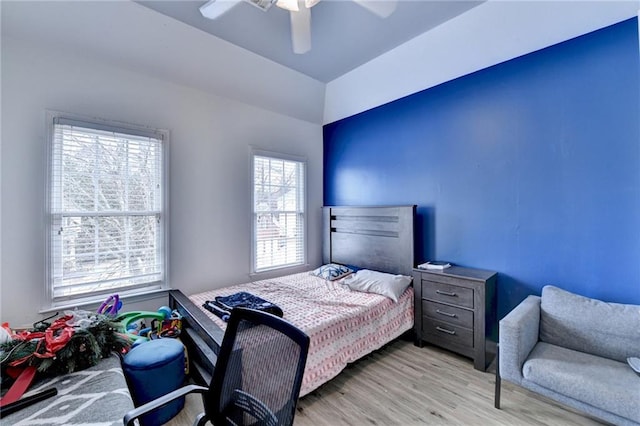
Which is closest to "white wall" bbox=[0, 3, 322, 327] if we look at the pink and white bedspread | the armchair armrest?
the pink and white bedspread

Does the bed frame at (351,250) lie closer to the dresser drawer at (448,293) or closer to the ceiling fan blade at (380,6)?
the dresser drawer at (448,293)

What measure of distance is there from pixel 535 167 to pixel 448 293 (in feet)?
4.50

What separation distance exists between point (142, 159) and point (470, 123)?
3331 millimetres

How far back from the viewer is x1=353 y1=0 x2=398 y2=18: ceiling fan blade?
1.86 metres

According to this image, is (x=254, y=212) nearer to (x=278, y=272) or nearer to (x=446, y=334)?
(x=278, y=272)

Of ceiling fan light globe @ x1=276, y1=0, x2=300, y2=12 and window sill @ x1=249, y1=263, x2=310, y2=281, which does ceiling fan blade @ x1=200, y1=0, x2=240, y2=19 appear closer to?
ceiling fan light globe @ x1=276, y1=0, x2=300, y2=12

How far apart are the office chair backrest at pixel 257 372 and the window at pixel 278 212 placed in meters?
2.30

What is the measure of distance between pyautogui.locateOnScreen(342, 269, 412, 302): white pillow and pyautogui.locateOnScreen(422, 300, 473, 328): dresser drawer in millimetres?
281

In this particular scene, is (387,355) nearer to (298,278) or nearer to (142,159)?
(298,278)

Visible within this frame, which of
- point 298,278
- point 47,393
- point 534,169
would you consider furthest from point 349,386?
point 534,169

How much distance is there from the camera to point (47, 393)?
1.18 m

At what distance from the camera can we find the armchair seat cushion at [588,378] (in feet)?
4.75

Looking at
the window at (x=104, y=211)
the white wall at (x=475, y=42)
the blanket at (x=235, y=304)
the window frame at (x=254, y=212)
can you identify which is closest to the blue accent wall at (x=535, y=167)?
the white wall at (x=475, y=42)

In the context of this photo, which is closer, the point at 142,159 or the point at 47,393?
the point at 47,393
